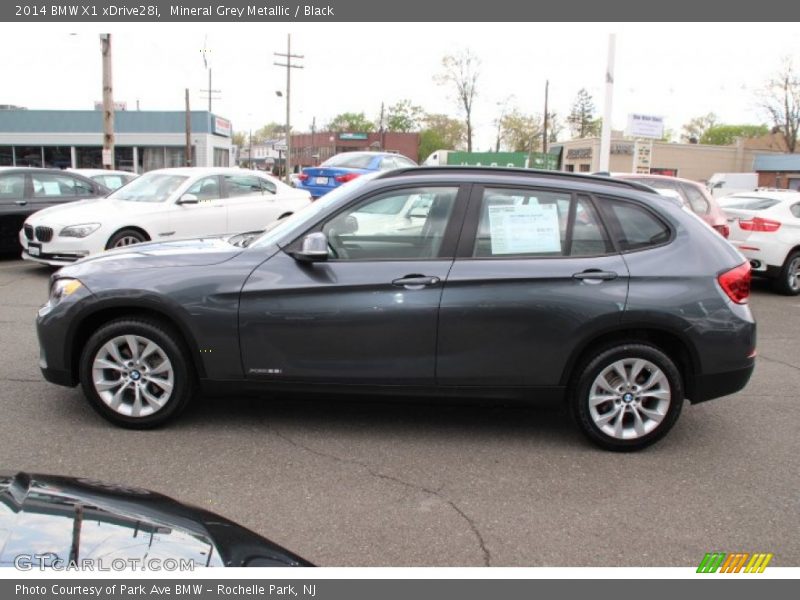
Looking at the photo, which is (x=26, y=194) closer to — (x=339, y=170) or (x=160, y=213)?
(x=160, y=213)

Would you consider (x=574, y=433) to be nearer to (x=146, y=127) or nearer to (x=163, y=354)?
(x=163, y=354)

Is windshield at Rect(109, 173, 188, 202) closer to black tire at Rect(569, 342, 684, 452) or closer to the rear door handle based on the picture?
the rear door handle

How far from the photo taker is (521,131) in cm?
7700

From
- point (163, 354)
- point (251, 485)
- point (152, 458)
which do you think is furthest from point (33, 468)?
point (251, 485)

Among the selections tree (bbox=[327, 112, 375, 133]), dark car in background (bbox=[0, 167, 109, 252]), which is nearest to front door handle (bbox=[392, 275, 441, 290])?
dark car in background (bbox=[0, 167, 109, 252])

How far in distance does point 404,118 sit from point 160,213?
89.5m

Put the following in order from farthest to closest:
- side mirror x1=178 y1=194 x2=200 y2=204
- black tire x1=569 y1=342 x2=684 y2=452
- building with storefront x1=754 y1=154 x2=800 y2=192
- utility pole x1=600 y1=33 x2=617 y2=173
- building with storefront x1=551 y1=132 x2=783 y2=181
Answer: building with storefront x1=754 y1=154 x2=800 y2=192 → building with storefront x1=551 y1=132 x2=783 y2=181 → utility pole x1=600 y1=33 x2=617 y2=173 → side mirror x1=178 y1=194 x2=200 y2=204 → black tire x1=569 y1=342 x2=684 y2=452

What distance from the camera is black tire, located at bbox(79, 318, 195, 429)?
423 cm

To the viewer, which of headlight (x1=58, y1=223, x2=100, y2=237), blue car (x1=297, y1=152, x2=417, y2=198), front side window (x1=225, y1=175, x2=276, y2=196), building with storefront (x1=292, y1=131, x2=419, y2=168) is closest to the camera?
headlight (x1=58, y1=223, x2=100, y2=237)

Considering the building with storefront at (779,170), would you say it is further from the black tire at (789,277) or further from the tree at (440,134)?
the black tire at (789,277)

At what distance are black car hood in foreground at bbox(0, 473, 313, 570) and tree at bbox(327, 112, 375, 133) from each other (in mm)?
106994

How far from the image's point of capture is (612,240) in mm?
4242

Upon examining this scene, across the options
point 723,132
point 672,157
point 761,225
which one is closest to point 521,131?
point 672,157
